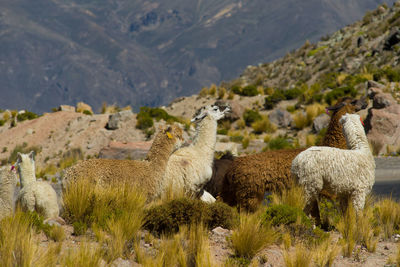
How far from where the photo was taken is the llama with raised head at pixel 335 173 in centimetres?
657

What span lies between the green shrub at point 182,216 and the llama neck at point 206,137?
1907 mm

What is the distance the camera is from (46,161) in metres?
23.5

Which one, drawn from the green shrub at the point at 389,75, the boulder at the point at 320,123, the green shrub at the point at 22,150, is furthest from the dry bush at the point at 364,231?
the green shrub at the point at 389,75

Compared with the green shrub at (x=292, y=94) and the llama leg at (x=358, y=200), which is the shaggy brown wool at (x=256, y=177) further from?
the green shrub at (x=292, y=94)

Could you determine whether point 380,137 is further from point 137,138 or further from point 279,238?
point 279,238

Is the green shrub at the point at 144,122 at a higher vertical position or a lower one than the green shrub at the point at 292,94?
lower

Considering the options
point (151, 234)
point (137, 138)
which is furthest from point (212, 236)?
point (137, 138)

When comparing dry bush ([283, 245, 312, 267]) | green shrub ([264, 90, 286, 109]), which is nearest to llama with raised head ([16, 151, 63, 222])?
dry bush ([283, 245, 312, 267])

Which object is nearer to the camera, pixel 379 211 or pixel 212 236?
pixel 212 236

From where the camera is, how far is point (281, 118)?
26.0 metres

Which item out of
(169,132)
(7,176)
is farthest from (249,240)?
(7,176)

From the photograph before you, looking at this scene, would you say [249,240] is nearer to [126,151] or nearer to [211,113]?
[211,113]

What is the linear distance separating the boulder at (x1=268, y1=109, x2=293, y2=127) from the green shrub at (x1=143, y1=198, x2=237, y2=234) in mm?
19208

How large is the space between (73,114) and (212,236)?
72.7 feet
